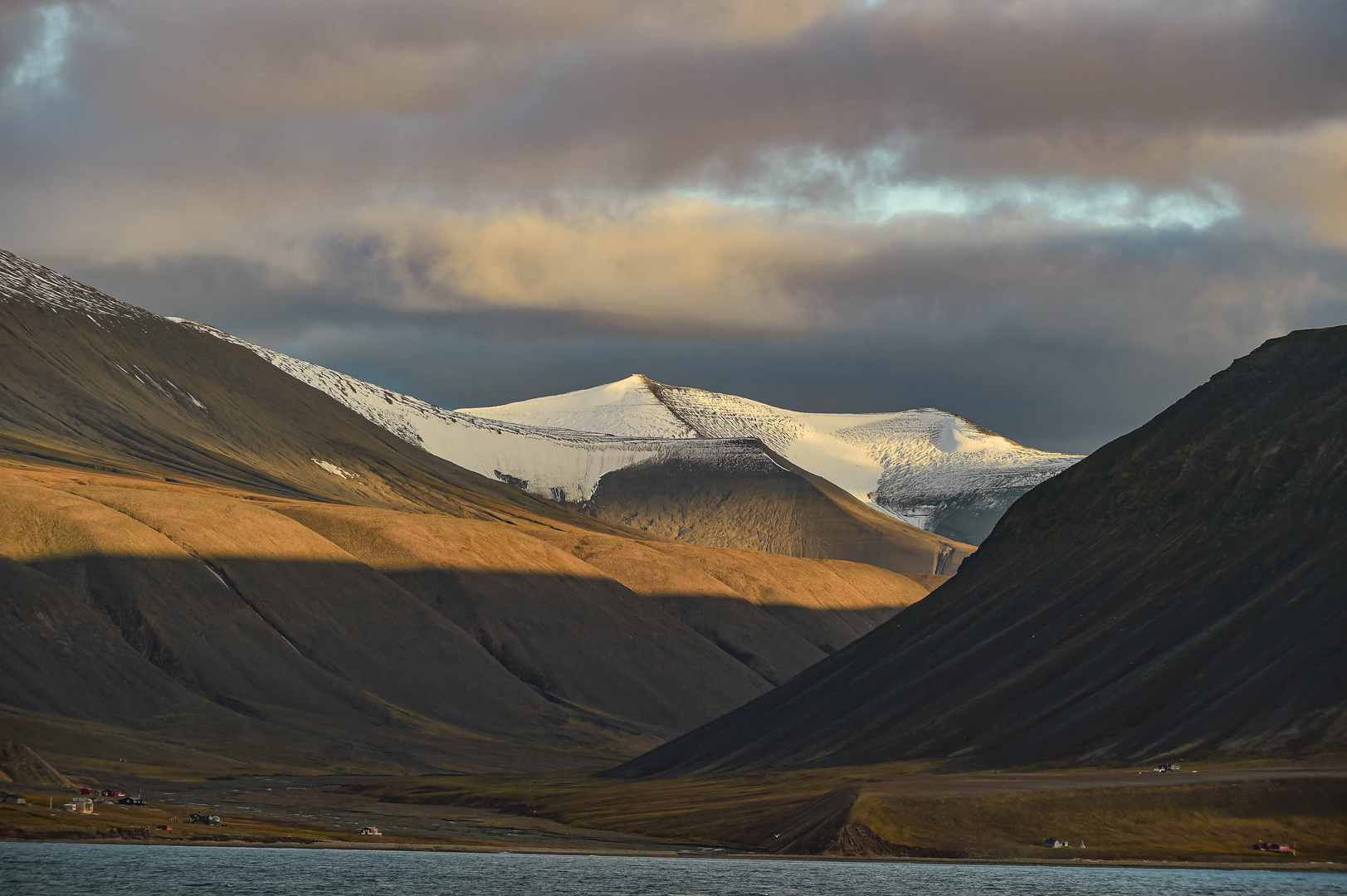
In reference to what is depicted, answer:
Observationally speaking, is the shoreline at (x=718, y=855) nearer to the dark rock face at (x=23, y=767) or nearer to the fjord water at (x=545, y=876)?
the fjord water at (x=545, y=876)

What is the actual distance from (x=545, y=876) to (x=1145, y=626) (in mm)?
70600

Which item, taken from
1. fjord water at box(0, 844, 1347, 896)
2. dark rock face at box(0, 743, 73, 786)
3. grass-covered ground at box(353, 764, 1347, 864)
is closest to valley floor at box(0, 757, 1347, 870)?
grass-covered ground at box(353, 764, 1347, 864)

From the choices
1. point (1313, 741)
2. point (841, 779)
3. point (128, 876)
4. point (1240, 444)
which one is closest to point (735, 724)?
point (841, 779)

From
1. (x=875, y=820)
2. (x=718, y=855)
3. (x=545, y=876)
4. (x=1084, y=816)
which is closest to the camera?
(x=1084, y=816)

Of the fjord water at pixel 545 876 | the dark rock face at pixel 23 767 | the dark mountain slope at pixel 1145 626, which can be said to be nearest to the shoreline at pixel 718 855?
the fjord water at pixel 545 876

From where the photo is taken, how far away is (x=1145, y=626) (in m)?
152

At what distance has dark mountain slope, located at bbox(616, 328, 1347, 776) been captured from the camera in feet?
431

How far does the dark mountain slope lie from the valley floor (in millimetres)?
10177

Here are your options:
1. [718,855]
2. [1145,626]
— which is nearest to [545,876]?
[718,855]

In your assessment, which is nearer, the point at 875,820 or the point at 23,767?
the point at 875,820

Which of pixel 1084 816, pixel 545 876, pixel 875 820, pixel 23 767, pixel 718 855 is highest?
pixel 1084 816

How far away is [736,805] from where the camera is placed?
132125 millimetres

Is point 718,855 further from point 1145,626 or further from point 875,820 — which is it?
point 1145,626

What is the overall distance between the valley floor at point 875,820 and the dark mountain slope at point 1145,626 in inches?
401
